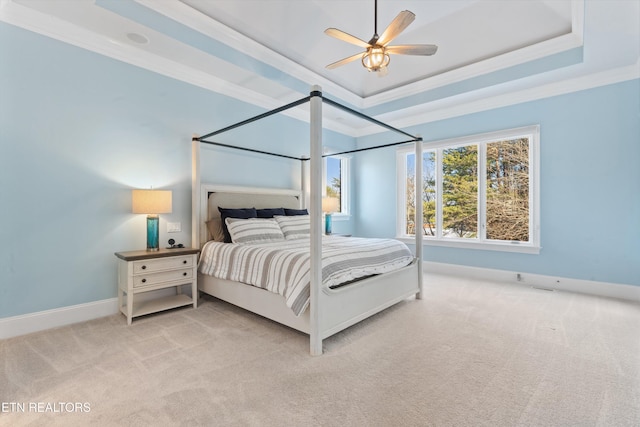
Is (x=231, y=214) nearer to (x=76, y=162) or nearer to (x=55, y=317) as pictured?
(x=76, y=162)

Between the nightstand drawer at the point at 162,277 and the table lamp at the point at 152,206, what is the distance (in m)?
0.32

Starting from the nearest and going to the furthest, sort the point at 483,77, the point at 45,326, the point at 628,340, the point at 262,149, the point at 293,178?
the point at 628,340 → the point at 45,326 → the point at 483,77 → the point at 262,149 → the point at 293,178

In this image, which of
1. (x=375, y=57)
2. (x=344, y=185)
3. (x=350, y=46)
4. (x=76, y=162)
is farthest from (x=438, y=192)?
(x=76, y=162)

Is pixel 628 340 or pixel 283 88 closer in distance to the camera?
pixel 628 340

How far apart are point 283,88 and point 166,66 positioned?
149 centimetres

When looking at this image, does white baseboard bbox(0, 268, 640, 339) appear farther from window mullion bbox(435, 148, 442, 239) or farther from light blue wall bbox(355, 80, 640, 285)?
window mullion bbox(435, 148, 442, 239)

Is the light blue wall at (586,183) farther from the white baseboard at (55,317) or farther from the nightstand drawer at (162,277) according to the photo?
the white baseboard at (55,317)

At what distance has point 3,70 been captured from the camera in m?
2.46

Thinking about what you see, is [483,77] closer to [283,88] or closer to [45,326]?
[283,88]

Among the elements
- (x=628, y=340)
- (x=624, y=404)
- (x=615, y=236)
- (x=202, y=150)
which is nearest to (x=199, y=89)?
(x=202, y=150)

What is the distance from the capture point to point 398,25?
2398 mm

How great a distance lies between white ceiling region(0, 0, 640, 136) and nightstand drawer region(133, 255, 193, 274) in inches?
85.6

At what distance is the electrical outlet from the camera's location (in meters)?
3.48

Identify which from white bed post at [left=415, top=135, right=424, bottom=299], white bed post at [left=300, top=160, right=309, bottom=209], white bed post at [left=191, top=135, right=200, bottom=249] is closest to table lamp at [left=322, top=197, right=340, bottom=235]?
white bed post at [left=300, top=160, right=309, bottom=209]
